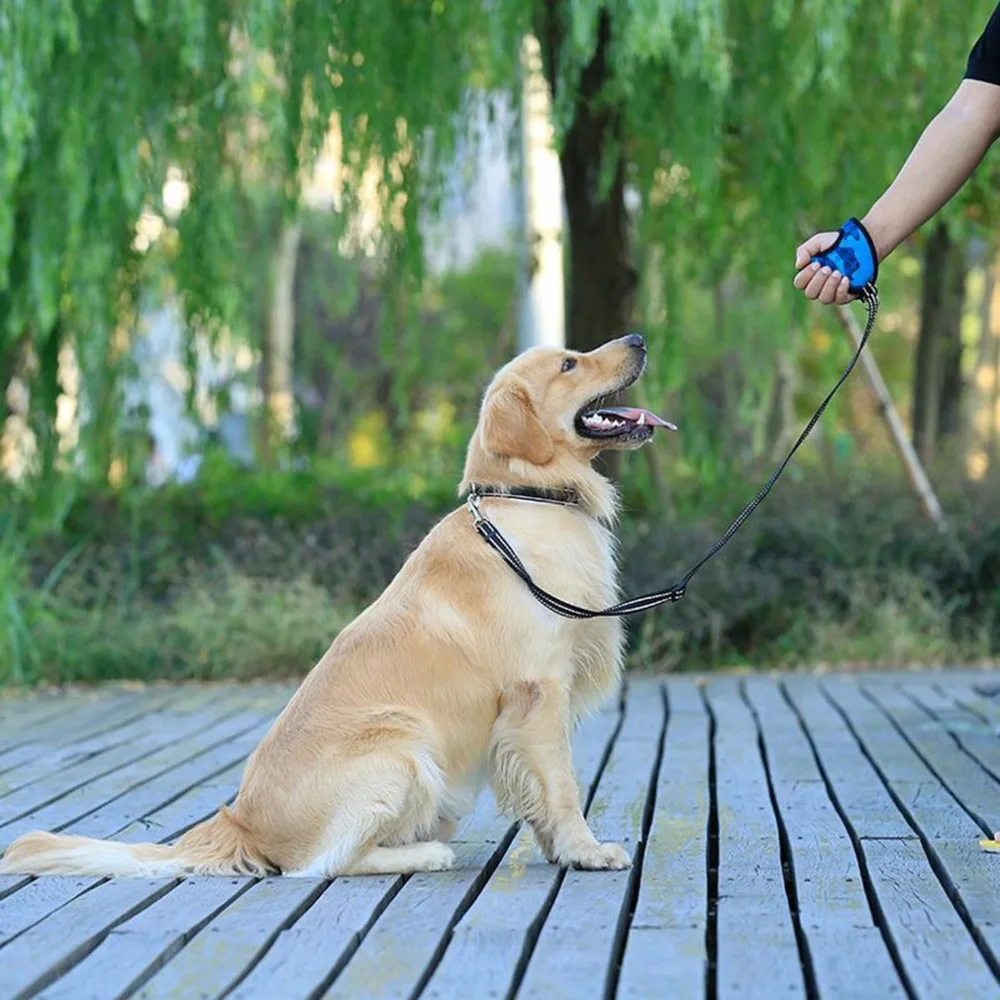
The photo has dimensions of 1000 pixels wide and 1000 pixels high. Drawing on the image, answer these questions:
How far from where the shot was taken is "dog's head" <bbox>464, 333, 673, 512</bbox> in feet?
13.9

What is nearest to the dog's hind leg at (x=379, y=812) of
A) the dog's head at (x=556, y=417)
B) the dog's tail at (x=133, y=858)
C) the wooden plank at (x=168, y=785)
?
the dog's tail at (x=133, y=858)

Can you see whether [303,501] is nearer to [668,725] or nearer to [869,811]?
[668,725]

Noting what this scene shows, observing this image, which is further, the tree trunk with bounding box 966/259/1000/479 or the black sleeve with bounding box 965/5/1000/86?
the tree trunk with bounding box 966/259/1000/479

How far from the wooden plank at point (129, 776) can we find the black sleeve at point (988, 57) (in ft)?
10.7

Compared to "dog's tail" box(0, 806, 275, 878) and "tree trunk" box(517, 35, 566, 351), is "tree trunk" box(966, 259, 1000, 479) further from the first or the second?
"dog's tail" box(0, 806, 275, 878)

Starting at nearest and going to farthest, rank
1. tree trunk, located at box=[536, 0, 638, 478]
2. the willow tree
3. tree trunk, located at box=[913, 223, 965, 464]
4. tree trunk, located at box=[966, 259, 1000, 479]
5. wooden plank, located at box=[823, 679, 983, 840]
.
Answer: wooden plank, located at box=[823, 679, 983, 840], the willow tree, tree trunk, located at box=[536, 0, 638, 478], tree trunk, located at box=[913, 223, 965, 464], tree trunk, located at box=[966, 259, 1000, 479]

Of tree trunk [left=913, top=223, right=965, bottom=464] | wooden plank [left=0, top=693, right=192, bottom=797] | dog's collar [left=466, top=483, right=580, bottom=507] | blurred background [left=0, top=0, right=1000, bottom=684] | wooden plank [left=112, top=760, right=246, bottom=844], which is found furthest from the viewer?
tree trunk [left=913, top=223, right=965, bottom=464]

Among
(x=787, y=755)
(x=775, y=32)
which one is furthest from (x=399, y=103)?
(x=787, y=755)

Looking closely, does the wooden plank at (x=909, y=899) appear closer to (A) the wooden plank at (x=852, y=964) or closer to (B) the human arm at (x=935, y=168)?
(A) the wooden plank at (x=852, y=964)

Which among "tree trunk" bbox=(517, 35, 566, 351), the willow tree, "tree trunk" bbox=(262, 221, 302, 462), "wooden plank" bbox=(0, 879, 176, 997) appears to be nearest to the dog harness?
"wooden plank" bbox=(0, 879, 176, 997)

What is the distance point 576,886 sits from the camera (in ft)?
12.5

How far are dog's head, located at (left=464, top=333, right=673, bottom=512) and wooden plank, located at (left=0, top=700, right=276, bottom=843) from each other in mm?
1703

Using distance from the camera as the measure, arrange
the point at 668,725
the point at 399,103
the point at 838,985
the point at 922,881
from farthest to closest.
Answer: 1. the point at 399,103
2. the point at 668,725
3. the point at 922,881
4. the point at 838,985

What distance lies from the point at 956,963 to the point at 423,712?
1418mm
